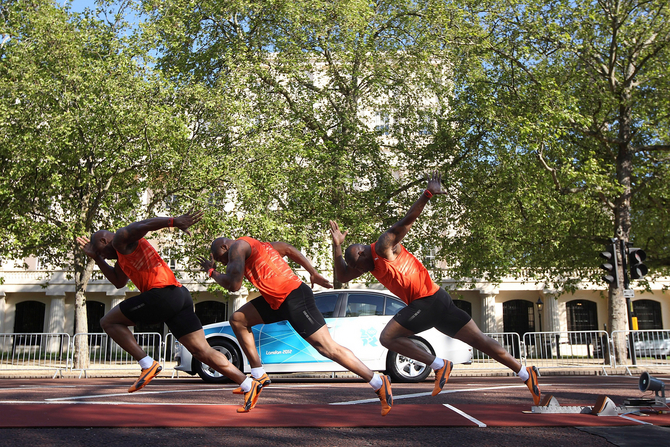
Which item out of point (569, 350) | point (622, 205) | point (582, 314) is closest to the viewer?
point (569, 350)

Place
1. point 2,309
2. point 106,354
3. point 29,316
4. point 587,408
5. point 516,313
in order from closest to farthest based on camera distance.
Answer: point 587,408
point 106,354
point 2,309
point 29,316
point 516,313

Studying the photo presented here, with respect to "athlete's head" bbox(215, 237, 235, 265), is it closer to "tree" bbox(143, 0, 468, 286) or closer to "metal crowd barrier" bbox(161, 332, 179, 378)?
"metal crowd barrier" bbox(161, 332, 179, 378)

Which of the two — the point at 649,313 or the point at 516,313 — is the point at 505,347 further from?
the point at 649,313

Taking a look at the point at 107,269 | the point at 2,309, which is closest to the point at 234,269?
the point at 107,269

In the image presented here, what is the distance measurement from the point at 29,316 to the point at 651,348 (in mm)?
33890

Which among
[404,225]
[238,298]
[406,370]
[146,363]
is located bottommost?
[406,370]

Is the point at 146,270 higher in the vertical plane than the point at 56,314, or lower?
higher

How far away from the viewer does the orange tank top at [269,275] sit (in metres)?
5.86

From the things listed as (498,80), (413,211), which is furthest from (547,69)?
(413,211)

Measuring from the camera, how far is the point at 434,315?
5.86 metres

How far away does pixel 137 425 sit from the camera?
5043mm

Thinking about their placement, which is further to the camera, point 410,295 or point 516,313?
point 516,313

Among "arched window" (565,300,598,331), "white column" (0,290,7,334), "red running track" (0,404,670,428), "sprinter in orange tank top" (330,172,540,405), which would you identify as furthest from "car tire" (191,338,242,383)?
"arched window" (565,300,598,331)

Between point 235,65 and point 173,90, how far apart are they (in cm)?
257
